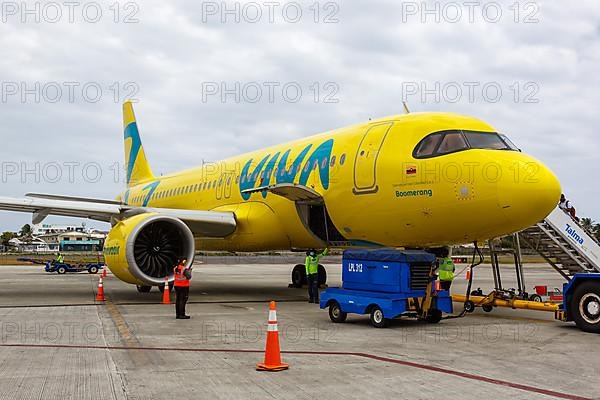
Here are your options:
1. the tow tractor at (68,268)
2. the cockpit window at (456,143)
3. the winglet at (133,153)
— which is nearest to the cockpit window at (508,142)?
the cockpit window at (456,143)

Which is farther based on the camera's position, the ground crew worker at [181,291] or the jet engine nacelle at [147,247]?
the jet engine nacelle at [147,247]

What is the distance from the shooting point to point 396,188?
11.5m

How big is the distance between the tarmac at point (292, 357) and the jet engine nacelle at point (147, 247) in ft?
5.12

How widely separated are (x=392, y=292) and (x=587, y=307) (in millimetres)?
3097

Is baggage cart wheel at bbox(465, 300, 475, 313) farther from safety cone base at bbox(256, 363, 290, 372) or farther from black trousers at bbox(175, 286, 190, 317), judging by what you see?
safety cone base at bbox(256, 363, 290, 372)

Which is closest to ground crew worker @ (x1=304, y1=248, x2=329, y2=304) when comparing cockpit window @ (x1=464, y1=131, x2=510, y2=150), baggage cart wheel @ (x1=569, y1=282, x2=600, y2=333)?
cockpit window @ (x1=464, y1=131, x2=510, y2=150)

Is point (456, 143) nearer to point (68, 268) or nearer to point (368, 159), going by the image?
point (368, 159)

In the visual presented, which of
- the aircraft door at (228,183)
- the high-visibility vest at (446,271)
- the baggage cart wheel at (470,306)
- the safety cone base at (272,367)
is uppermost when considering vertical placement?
the aircraft door at (228,183)

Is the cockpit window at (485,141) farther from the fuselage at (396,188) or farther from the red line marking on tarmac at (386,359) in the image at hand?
the red line marking on tarmac at (386,359)

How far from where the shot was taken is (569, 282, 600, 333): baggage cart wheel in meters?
9.80

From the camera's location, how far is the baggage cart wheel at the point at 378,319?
1020cm

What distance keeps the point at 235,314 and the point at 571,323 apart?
6186 mm

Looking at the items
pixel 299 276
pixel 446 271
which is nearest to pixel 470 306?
pixel 446 271

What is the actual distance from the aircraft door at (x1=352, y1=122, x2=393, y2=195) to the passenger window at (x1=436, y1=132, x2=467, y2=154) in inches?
55.0
